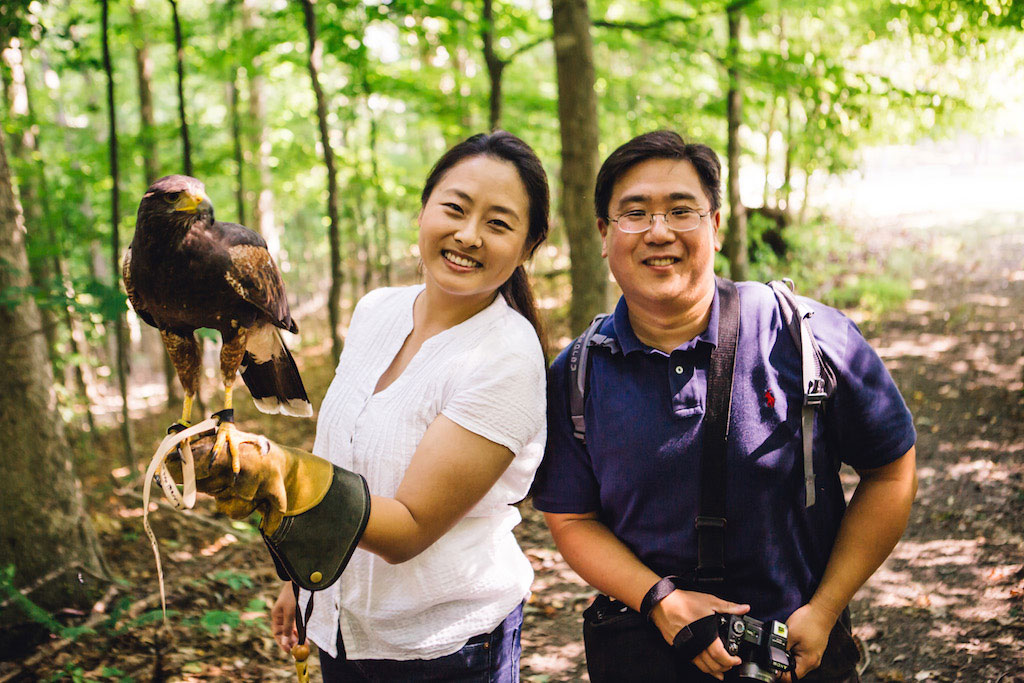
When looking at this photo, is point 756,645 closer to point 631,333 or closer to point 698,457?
point 698,457

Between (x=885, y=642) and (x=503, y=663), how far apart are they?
2975 millimetres

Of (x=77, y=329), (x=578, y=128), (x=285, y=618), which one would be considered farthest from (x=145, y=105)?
(x=285, y=618)

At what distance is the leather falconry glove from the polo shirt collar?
0.83 meters

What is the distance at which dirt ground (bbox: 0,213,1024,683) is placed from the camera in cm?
343

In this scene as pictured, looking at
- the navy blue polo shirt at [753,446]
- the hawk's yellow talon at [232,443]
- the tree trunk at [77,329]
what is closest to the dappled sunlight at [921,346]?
the navy blue polo shirt at [753,446]

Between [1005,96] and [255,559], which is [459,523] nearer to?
[255,559]

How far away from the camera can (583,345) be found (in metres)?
1.87

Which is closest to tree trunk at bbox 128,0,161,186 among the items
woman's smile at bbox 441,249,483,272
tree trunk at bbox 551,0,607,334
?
tree trunk at bbox 551,0,607,334

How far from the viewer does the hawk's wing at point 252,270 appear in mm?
1845

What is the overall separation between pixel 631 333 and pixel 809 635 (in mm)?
921

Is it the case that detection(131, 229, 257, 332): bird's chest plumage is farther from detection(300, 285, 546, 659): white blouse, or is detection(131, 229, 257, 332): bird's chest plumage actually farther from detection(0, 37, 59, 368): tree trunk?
detection(0, 37, 59, 368): tree trunk

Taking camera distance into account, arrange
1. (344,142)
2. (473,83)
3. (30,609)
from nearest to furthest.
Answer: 1. (30,609)
2. (473,83)
3. (344,142)

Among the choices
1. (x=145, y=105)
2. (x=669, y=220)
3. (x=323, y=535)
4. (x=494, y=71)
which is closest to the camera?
(x=323, y=535)

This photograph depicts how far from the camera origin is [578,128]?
4785 millimetres
